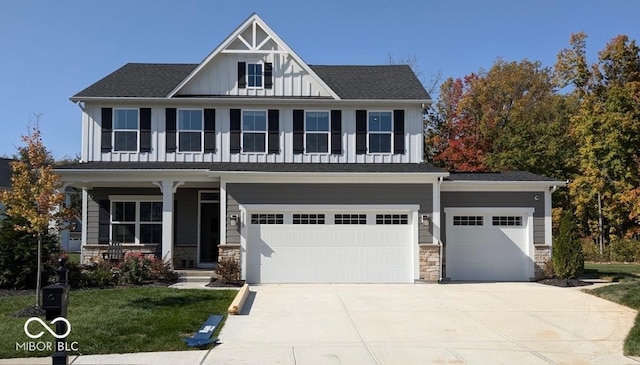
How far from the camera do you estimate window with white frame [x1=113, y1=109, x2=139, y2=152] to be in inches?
716

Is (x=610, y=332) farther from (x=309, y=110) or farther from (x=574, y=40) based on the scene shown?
(x=574, y=40)

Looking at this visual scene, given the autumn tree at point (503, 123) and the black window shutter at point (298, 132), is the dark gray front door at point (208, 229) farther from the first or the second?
the autumn tree at point (503, 123)

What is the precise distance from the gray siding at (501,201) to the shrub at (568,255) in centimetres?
102

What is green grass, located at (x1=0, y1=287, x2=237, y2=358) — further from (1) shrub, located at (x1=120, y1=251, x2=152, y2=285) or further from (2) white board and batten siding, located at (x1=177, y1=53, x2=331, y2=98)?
(2) white board and batten siding, located at (x1=177, y1=53, x2=331, y2=98)

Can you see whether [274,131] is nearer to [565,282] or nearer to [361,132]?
[361,132]

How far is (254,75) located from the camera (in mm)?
18688

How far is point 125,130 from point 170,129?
4.91 feet

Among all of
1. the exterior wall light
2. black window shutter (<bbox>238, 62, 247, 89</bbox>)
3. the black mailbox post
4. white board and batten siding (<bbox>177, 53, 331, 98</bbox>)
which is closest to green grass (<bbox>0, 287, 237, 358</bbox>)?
the black mailbox post

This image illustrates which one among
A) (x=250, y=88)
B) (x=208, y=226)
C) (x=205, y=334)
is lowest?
(x=205, y=334)

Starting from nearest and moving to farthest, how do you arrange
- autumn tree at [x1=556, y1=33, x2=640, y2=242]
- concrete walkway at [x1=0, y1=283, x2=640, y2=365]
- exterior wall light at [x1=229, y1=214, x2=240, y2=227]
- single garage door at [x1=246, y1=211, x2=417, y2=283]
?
concrete walkway at [x1=0, y1=283, x2=640, y2=365], exterior wall light at [x1=229, y1=214, x2=240, y2=227], single garage door at [x1=246, y1=211, x2=417, y2=283], autumn tree at [x1=556, y1=33, x2=640, y2=242]

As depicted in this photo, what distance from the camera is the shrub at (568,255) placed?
52.9 feet

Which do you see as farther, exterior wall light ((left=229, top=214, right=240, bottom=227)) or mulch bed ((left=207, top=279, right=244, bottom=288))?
exterior wall light ((left=229, top=214, right=240, bottom=227))

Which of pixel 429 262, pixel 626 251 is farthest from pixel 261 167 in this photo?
pixel 626 251

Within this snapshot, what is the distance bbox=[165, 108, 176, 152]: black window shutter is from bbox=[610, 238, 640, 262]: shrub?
22883mm
